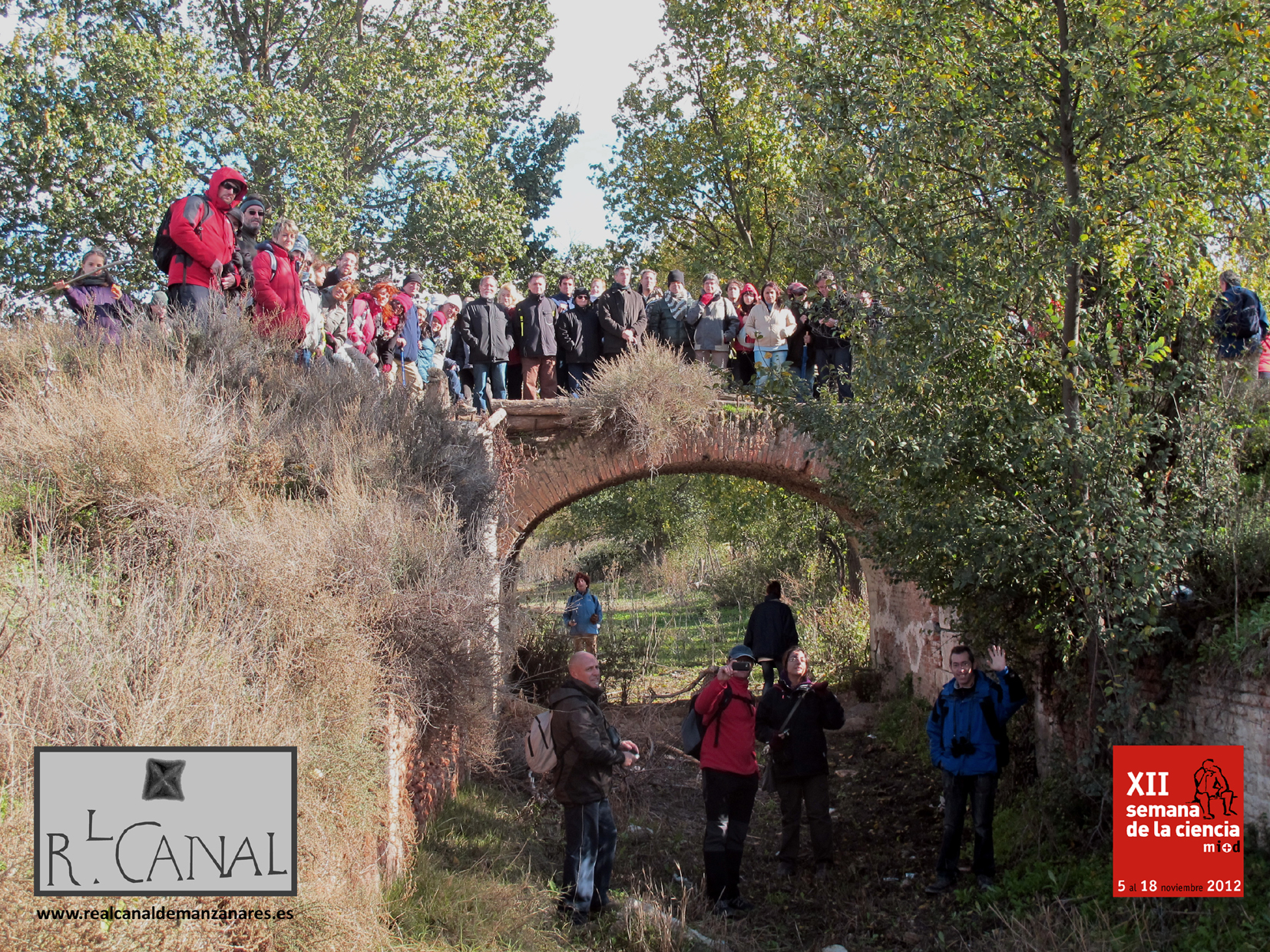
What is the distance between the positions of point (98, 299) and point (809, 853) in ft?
23.3

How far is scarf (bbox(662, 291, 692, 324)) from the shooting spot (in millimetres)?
11148

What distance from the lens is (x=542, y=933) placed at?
18.1 feet

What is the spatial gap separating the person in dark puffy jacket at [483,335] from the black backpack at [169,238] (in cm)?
322

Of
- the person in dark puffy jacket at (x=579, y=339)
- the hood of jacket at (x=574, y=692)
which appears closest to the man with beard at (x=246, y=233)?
the person in dark puffy jacket at (x=579, y=339)

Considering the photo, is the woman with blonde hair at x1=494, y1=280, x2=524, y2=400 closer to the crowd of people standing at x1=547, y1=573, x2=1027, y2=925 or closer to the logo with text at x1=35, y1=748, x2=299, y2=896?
the crowd of people standing at x1=547, y1=573, x2=1027, y2=925

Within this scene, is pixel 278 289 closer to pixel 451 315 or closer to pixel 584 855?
pixel 451 315

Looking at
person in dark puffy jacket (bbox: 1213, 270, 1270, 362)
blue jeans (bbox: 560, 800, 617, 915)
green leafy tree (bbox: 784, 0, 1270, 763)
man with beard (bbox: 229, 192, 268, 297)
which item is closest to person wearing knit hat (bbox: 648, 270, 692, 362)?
green leafy tree (bbox: 784, 0, 1270, 763)

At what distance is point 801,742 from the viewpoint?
23.7 ft

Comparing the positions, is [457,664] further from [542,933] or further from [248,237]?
[248,237]

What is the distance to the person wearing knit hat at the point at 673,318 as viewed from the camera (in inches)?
439

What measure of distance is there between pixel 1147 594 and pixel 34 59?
17034 millimetres

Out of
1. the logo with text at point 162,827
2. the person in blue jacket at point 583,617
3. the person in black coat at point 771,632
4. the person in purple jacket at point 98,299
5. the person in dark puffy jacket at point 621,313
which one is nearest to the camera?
the logo with text at point 162,827

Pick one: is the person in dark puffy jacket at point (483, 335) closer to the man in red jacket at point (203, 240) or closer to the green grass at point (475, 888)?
the man in red jacket at point (203, 240)

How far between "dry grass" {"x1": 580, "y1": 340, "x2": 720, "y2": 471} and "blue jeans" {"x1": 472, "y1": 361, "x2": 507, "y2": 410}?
1.02 m
